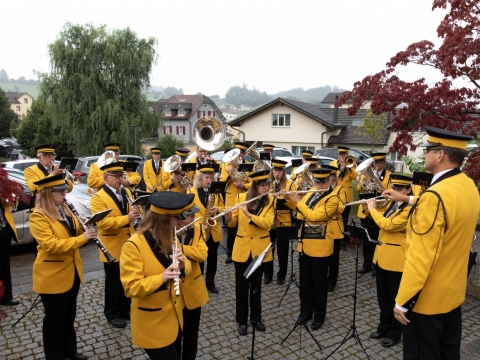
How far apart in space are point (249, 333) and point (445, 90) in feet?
18.6

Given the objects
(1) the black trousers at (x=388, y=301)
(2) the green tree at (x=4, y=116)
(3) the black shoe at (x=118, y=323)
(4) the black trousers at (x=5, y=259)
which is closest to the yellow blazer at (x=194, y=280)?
(3) the black shoe at (x=118, y=323)

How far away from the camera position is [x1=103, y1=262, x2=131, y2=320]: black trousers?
5.81m

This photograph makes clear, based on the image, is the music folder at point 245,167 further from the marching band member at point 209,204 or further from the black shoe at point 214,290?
the black shoe at point 214,290

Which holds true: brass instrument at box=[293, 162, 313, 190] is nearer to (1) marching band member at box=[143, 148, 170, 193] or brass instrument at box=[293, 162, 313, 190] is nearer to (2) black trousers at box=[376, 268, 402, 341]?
(2) black trousers at box=[376, 268, 402, 341]

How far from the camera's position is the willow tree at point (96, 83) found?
29.2 metres

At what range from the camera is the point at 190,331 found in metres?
4.10

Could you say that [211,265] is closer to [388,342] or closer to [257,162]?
[257,162]

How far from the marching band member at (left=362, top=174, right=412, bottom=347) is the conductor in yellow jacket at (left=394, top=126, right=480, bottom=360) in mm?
1768

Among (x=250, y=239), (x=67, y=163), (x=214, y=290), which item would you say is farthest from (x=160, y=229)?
(x=67, y=163)

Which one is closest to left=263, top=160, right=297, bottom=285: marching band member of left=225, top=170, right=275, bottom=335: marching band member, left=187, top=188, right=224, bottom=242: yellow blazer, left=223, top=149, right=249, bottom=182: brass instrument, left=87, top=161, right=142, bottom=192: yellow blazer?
left=223, top=149, right=249, bottom=182: brass instrument

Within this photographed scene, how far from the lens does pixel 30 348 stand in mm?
5188

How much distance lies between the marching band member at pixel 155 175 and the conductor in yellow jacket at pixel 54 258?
202 inches

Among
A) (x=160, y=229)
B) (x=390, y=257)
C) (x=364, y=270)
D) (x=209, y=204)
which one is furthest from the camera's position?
(x=364, y=270)

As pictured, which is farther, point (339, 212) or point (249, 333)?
point (339, 212)
